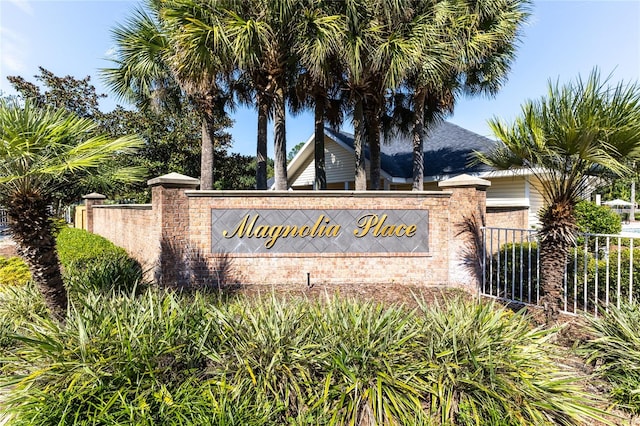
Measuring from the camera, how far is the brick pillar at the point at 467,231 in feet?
21.8

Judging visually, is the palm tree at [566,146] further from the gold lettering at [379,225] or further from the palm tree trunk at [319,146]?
the palm tree trunk at [319,146]

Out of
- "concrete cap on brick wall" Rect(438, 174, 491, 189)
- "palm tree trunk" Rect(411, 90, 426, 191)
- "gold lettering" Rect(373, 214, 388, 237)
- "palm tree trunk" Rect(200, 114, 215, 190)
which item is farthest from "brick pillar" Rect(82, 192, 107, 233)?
"concrete cap on brick wall" Rect(438, 174, 491, 189)

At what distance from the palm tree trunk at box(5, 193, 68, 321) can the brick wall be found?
2573 millimetres

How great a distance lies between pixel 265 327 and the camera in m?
3.18

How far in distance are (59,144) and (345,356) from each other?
3.66 meters

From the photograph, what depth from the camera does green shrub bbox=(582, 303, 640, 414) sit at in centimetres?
310

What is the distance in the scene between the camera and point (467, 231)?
21.9 feet

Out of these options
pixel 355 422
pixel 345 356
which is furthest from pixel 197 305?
pixel 355 422

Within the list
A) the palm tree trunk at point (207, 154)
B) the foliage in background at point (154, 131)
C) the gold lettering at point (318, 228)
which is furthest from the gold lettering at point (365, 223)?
the foliage in background at point (154, 131)

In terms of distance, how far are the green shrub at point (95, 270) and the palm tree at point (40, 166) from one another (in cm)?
78

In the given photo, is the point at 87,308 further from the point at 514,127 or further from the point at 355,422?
the point at 514,127

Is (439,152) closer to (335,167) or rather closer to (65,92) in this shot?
(335,167)

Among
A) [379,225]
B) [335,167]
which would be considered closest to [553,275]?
[379,225]

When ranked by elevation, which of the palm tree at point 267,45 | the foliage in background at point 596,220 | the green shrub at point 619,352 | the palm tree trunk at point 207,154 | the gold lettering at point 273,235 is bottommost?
the green shrub at point 619,352
